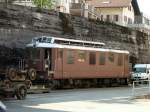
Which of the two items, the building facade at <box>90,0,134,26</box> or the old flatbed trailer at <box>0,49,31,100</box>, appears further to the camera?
the building facade at <box>90,0,134,26</box>

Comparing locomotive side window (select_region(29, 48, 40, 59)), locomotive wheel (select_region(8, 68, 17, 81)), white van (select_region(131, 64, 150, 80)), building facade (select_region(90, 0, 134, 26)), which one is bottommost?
white van (select_region(131, 64, 150, 80))

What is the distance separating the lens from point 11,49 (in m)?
38.2

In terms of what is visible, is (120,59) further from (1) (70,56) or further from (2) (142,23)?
(2) (142,23)

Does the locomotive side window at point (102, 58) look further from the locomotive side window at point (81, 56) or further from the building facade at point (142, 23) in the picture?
the building facade at point (142, 23)

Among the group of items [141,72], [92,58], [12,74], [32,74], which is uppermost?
[12,74]

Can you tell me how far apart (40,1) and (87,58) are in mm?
19615

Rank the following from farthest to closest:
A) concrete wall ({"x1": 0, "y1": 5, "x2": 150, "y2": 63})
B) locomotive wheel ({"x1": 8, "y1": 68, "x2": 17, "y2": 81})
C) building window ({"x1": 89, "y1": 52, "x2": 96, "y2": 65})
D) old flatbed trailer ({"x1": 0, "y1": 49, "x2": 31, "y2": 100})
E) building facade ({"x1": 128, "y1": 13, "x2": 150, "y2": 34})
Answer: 1. building facade ({"x1": 128, "y1": 13, "x2": 150, "y2": 34})
2. building window ({"x1": 89, "y1": 52, "x2": 96, "y2": 65})
3. concrete wall ({"x1": 0, "y1": 5, "x2": 150, "y2": 63})
4. locomotive wheel ({"x1": 8, "y1": 68, "x2": 17, "y2": 81})
5. old flatbed trailer ({"x1": 0, "y1": 49, "x2": 31, "y2": 100})

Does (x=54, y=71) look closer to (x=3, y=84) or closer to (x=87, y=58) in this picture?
(x=87, y=58)

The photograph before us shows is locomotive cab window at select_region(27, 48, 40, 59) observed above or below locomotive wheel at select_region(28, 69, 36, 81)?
above

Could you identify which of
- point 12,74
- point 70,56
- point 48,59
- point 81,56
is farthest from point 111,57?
point 12,74

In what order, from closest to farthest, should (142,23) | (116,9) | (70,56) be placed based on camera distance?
1. (70,56)
2. (142,23)
3. (116,9)

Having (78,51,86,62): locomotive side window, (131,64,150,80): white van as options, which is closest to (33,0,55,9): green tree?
(131,64,150,80): white van

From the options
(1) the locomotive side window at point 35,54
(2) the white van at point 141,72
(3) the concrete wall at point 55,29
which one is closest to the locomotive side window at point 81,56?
(1) the locomotive side window at point 35,54

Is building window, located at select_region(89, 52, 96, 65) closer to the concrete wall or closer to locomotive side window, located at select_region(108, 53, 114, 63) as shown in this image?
locomotive side window, located at select_region(108, 53, 114, 63)
